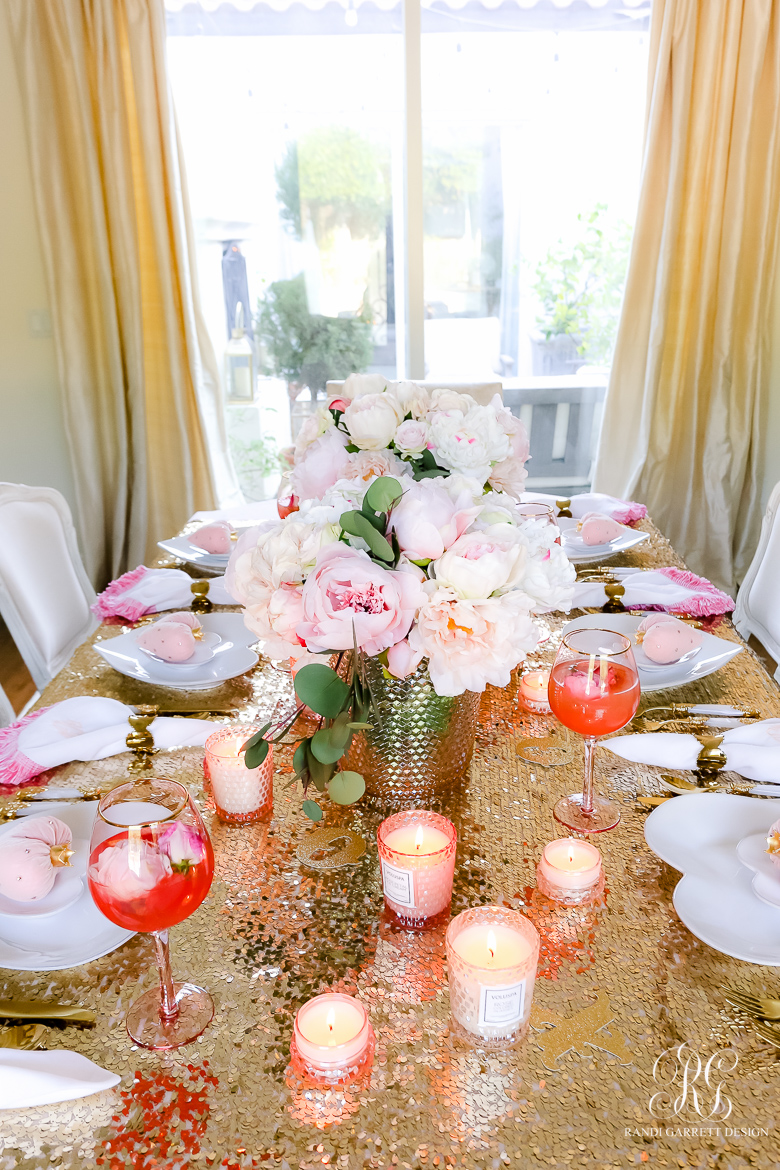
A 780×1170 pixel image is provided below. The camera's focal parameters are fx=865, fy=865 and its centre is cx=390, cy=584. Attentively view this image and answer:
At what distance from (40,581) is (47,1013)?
114 cm

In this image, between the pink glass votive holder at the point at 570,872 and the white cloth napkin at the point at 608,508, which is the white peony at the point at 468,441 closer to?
the pink glass votive holder at the point at 570,872

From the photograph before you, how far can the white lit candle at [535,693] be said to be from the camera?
1.15 meters

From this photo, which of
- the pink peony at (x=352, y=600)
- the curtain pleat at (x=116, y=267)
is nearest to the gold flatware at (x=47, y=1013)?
the pink peony at (x=352, y=600)

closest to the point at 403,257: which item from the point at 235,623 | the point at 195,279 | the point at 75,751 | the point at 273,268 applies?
the point at 273,268

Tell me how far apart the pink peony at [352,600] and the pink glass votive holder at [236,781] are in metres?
0.24

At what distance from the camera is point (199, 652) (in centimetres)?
131

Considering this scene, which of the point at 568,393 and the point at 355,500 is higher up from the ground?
the point at 355,500

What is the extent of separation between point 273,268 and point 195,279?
14.8 inches

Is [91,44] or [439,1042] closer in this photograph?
[439,1042]

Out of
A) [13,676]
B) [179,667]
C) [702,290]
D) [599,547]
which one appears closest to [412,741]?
[179,667]

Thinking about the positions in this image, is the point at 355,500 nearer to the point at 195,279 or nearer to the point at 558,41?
the point at 195,279

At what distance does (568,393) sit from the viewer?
390cm

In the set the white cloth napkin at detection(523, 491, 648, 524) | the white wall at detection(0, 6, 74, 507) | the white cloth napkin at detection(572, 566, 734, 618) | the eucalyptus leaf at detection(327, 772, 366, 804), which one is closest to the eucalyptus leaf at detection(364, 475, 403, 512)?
the eucalyptus leaf at detection(327, 772, 366, 804)

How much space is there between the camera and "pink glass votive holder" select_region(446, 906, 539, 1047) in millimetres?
621
